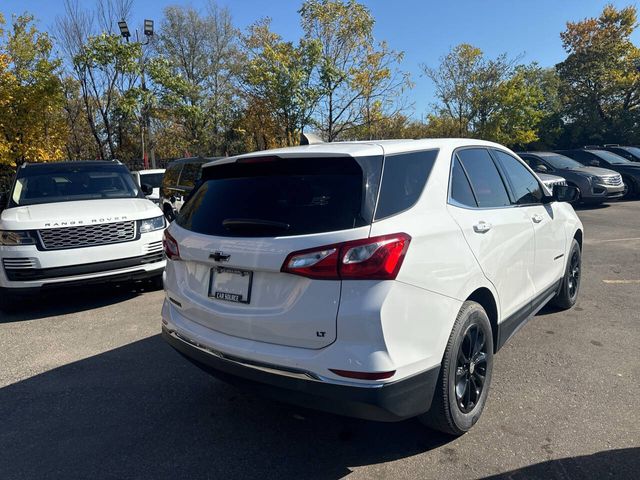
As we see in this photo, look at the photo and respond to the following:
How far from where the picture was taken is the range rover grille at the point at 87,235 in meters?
5.41

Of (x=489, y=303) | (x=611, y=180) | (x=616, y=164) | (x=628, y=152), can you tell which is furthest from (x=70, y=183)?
(x=628, y=152)

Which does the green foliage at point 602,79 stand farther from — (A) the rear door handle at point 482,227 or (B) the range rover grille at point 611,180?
(A) the rear door handle at point 482,227

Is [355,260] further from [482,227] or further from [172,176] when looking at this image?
[172,176]

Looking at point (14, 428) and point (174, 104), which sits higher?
point (174, 104)

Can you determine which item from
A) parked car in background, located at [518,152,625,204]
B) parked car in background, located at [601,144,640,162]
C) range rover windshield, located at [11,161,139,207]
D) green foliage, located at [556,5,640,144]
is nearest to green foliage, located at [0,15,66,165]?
range rover windshield, located at [11,161,139,207]

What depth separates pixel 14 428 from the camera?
126 inches

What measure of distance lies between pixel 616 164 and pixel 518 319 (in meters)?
15.7

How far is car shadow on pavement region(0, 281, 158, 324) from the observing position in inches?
220

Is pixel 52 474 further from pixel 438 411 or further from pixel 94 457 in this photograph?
pixel 438 411

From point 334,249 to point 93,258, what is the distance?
13.8 feet

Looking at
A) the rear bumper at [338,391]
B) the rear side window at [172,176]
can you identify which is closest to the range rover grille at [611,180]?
the rear side window at [172,176]

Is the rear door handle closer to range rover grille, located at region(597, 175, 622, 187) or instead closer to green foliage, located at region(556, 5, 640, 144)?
range rover grille, located at region(597, 175, 622, 187)

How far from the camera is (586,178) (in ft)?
45.8

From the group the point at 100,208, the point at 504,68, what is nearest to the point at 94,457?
the point at 100,208
